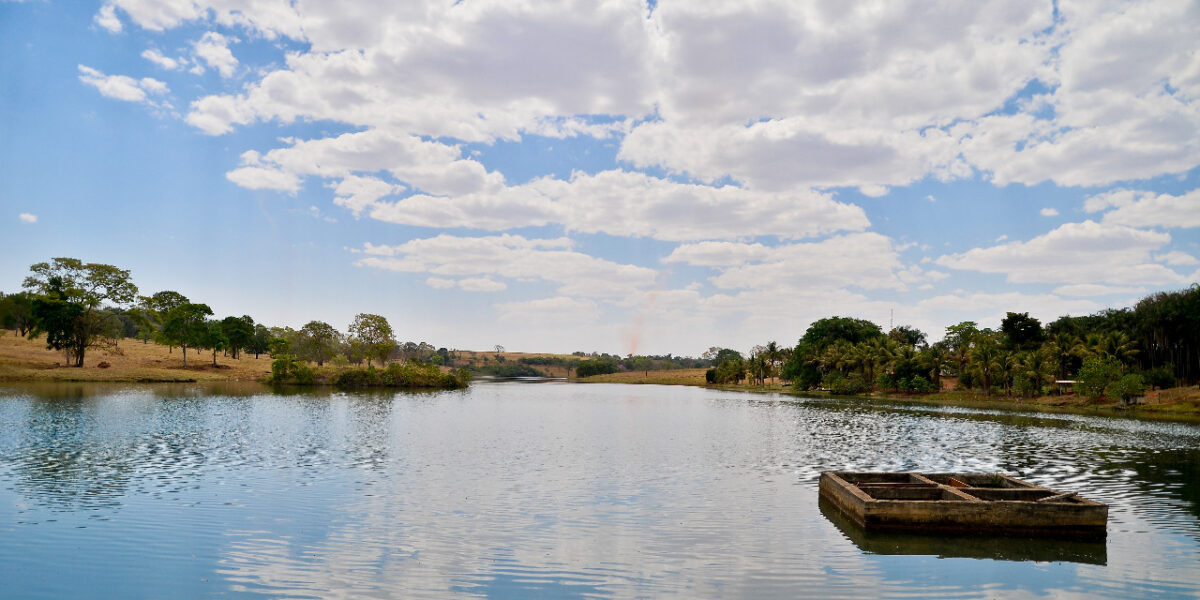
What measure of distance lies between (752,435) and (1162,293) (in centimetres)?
12653

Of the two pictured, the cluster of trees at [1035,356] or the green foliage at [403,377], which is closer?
the cluster of trees at [1035,356]

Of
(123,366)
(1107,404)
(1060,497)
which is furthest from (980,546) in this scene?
(123,366)

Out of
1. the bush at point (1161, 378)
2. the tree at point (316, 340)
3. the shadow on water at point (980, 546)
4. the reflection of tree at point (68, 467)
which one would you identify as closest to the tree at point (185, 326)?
the tree at point (316, 340)

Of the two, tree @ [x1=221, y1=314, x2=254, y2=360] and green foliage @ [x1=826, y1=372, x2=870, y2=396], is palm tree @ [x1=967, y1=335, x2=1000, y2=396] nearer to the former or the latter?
green foliage @ [x1=826, y1=372, x2=870, y2=396]

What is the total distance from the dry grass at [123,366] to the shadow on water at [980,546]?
408 ft

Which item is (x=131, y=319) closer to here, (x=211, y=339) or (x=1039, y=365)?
(x=211, y=339)

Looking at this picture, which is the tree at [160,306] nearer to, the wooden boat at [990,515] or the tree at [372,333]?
the tree at [372,333]

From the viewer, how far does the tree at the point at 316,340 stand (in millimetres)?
168750

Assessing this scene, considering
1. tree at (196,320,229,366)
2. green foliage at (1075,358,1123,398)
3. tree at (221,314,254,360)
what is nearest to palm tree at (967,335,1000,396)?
green foliage at (1075,358,1123,398)

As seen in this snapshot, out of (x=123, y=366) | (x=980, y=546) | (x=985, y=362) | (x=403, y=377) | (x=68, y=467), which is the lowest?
(x=403, y=377)

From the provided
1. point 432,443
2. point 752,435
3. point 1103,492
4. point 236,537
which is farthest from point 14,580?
point 752,435

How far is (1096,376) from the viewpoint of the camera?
93.7 meters

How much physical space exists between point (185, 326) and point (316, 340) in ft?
114

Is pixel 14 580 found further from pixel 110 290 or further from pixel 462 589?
pixel 110 290
